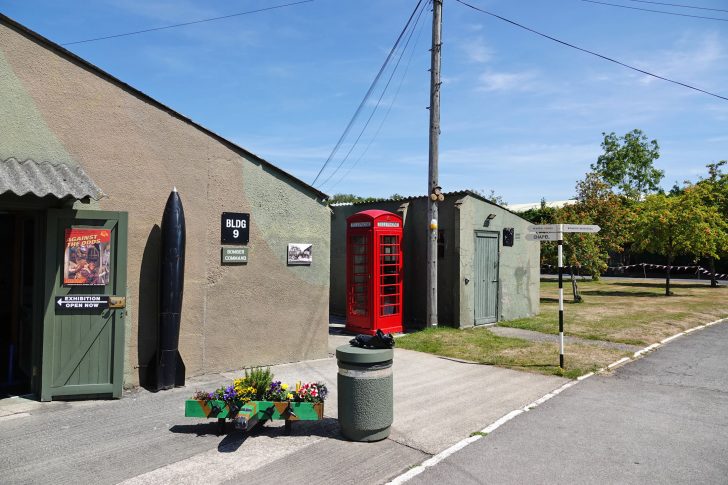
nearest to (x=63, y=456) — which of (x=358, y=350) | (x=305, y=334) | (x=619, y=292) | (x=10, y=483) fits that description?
(x=10, y=483)

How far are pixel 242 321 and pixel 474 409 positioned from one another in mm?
4015

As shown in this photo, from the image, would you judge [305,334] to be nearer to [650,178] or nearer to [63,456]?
[63,456]

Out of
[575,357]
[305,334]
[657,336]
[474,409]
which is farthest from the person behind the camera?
[657,336]

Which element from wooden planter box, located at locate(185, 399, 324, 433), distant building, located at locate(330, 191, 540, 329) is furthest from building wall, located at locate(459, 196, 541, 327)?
wooden planter box, located at locate(185, 399, 324, 433)

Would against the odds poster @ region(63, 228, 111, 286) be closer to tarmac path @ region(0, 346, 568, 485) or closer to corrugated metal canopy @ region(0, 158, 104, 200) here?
corrugated metal canopy @ region(0, 158, 104, 200)

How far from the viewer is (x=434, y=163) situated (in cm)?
1255

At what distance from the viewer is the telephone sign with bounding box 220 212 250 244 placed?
816 centimetres

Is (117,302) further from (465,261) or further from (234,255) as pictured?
(465,261)

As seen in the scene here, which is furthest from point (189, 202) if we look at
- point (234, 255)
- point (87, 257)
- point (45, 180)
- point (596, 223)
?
point (596, 223)

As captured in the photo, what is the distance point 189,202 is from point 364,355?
414 centimetres

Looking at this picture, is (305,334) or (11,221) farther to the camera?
(305,334)

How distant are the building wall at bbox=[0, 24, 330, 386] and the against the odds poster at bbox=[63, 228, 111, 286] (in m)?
0.50

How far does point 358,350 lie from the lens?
553 centimetres

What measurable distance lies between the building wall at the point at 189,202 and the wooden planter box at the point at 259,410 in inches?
89.4
